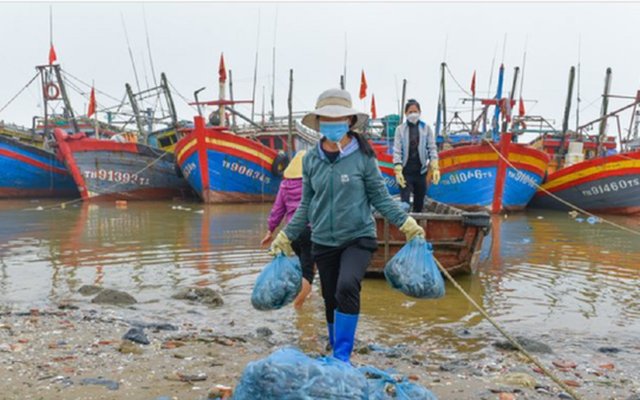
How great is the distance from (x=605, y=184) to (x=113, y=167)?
1704 cm

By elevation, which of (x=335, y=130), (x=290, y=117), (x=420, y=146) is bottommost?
(x=335, y=130)

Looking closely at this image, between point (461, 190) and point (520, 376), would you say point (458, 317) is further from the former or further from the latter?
point (461, 190)

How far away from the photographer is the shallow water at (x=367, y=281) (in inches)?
202

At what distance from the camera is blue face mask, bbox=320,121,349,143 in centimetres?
356

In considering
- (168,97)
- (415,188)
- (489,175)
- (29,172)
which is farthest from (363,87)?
(415,188)

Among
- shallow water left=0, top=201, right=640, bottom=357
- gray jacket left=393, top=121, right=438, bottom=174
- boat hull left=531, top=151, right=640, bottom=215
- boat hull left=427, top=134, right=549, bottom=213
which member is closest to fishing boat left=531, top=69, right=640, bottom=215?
boat hull left=531, top=151, right=640, bottom=215

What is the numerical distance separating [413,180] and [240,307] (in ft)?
8.87

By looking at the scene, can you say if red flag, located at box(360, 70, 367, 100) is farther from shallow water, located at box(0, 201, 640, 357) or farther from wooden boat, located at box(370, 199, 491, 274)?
wooden boat, located at box(370, 199, 491, 274)

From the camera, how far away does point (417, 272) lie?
361 centimetres

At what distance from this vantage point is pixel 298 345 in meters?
4.44

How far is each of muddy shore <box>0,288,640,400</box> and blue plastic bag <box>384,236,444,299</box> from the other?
0.53m

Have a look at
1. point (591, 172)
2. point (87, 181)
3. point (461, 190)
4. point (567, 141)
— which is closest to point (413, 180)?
point (461, 190)

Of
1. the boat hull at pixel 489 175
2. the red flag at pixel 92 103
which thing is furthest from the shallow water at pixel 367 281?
the red flag at pixel 92 103

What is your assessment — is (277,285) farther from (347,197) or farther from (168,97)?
(168,97)
